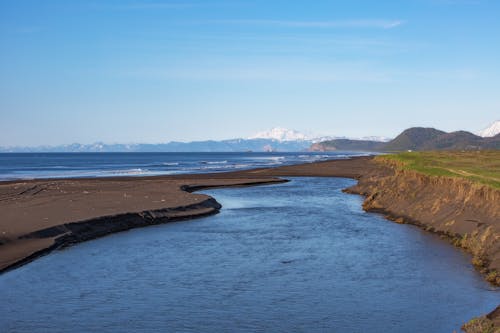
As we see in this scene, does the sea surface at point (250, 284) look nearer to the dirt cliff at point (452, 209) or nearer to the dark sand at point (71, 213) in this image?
the dirt cliff at point (452, 209)

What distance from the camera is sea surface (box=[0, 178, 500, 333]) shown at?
18.4 m

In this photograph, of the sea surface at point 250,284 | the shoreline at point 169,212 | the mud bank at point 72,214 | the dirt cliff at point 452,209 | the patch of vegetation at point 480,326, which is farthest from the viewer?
the mud bank at point 72,214

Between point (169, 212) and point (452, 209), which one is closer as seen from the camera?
point (452, 209)

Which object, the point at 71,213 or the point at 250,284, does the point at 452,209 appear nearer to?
the point at 250,284

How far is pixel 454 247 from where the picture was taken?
3098 cm

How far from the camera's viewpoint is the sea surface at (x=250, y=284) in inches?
725

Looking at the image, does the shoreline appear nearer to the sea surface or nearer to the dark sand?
the dark sand

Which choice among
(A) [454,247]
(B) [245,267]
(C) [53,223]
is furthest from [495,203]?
(C) [53,223]

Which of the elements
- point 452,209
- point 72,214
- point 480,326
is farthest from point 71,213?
point 480,326

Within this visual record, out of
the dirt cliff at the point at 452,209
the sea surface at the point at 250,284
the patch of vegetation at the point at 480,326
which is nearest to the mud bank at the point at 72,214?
the sea surface at the point at 250,284

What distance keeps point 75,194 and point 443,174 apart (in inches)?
1376

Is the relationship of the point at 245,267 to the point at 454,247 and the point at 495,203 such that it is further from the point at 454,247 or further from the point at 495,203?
the point at 495,203

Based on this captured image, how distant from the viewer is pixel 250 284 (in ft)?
75.7

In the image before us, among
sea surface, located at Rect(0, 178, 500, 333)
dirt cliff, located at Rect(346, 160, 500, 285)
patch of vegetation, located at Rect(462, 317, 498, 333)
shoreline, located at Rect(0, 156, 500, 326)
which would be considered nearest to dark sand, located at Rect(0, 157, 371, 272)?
shoreline, located at Rect(0, 156, 500, 326)
